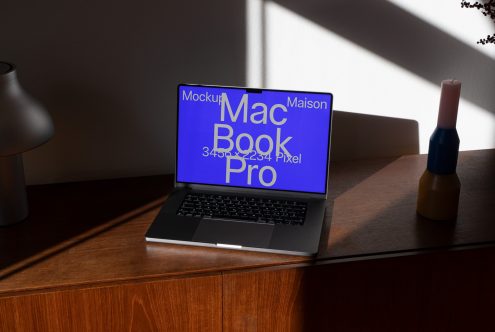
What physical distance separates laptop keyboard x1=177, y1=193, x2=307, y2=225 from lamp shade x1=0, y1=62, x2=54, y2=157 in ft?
1.05

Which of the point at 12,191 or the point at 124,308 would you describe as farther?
the point at 12,191

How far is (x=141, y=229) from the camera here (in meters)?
1.37

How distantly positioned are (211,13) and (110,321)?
2.23 feet

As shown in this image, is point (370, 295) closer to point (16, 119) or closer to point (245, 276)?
point (245, 276)

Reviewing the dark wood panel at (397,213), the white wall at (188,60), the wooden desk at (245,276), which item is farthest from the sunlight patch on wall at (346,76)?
the wooden desk at (245,276)

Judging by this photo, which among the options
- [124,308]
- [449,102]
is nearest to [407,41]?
[449,102]

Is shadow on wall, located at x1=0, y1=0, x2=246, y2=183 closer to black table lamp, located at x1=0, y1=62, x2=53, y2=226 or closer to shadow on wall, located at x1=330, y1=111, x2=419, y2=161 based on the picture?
black table lamp, located at x1=0, y1=62, x2=53, y2=226

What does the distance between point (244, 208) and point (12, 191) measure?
1.51 ft

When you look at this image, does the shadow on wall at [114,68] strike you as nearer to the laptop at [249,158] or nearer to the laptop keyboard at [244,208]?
the laptop at [249,158]

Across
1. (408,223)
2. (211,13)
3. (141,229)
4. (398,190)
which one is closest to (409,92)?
(398,190)

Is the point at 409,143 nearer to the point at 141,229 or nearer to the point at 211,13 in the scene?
the point at 211,13

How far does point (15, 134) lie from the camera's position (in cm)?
126

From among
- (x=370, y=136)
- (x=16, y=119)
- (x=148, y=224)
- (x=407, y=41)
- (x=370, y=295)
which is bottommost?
(x=370, y=295)

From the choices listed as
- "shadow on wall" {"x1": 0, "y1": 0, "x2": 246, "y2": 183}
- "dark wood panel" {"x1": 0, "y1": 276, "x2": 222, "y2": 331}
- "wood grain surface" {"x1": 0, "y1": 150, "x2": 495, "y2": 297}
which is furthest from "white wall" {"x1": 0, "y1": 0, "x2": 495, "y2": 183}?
"dark wood panel" {"x1": 0, "y1": 276, "x2": 222, "y2": 331}
